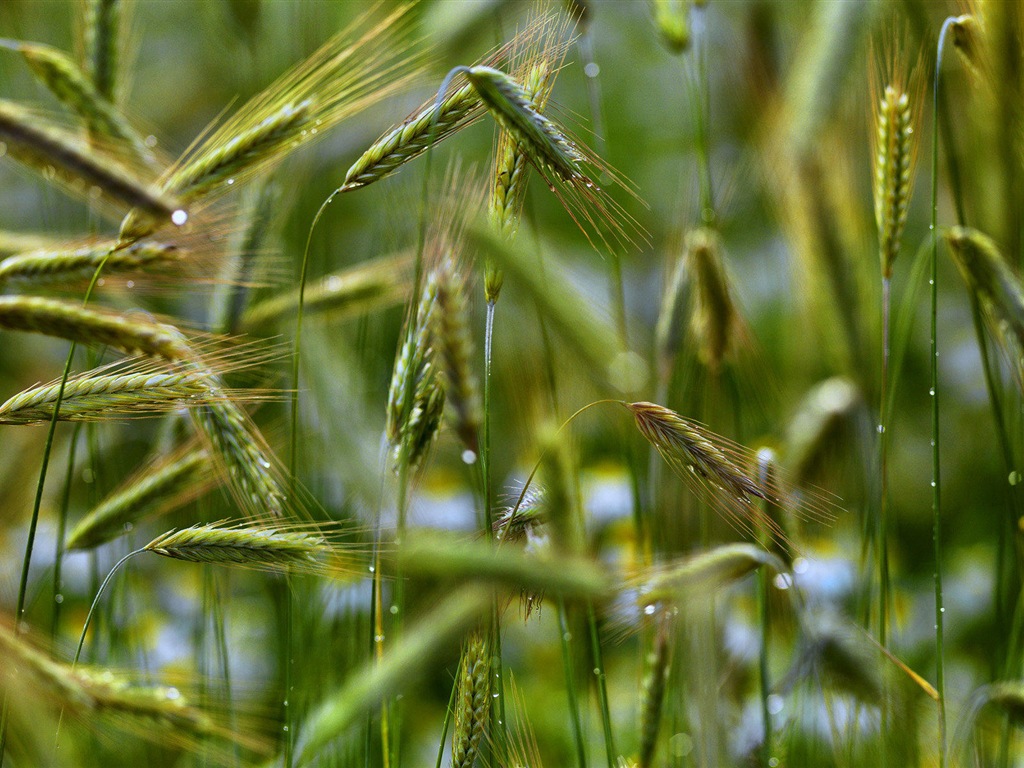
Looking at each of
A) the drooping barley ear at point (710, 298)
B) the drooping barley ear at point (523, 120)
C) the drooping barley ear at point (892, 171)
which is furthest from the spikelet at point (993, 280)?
the drooping barley ear at point (523, 120)

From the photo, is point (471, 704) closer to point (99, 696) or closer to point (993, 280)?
point (99, 696)

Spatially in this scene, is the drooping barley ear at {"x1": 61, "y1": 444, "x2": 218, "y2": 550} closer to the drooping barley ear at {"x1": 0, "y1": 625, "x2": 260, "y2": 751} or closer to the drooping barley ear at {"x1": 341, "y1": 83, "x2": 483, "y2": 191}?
the drooping barley ear at {"x1": 0, "y1": 625, "x2": 260, "y2": 751}

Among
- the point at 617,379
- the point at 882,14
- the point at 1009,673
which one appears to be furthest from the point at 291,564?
the point at 882,14

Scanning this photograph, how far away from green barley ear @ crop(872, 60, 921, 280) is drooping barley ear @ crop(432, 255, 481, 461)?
306 mm

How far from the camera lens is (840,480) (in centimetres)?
88

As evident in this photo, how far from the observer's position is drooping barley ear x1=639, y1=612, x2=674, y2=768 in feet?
1.73

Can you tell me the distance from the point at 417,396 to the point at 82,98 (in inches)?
14.1

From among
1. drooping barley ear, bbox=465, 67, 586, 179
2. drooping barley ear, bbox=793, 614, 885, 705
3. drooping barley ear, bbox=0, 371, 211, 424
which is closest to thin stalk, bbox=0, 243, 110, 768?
drooping barley ear, bbox=0, 371, 211, 424

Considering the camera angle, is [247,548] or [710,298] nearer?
[247,548]

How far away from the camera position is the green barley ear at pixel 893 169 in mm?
556

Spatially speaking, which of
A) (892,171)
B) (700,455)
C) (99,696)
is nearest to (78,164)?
(99,696)

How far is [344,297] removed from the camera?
729 millimetres

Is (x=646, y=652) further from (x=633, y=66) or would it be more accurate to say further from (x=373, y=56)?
(x=633, y=66)

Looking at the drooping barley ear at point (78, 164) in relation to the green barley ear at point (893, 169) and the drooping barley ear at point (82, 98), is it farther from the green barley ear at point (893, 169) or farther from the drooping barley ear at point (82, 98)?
the green barley ear at point (893, 169)
